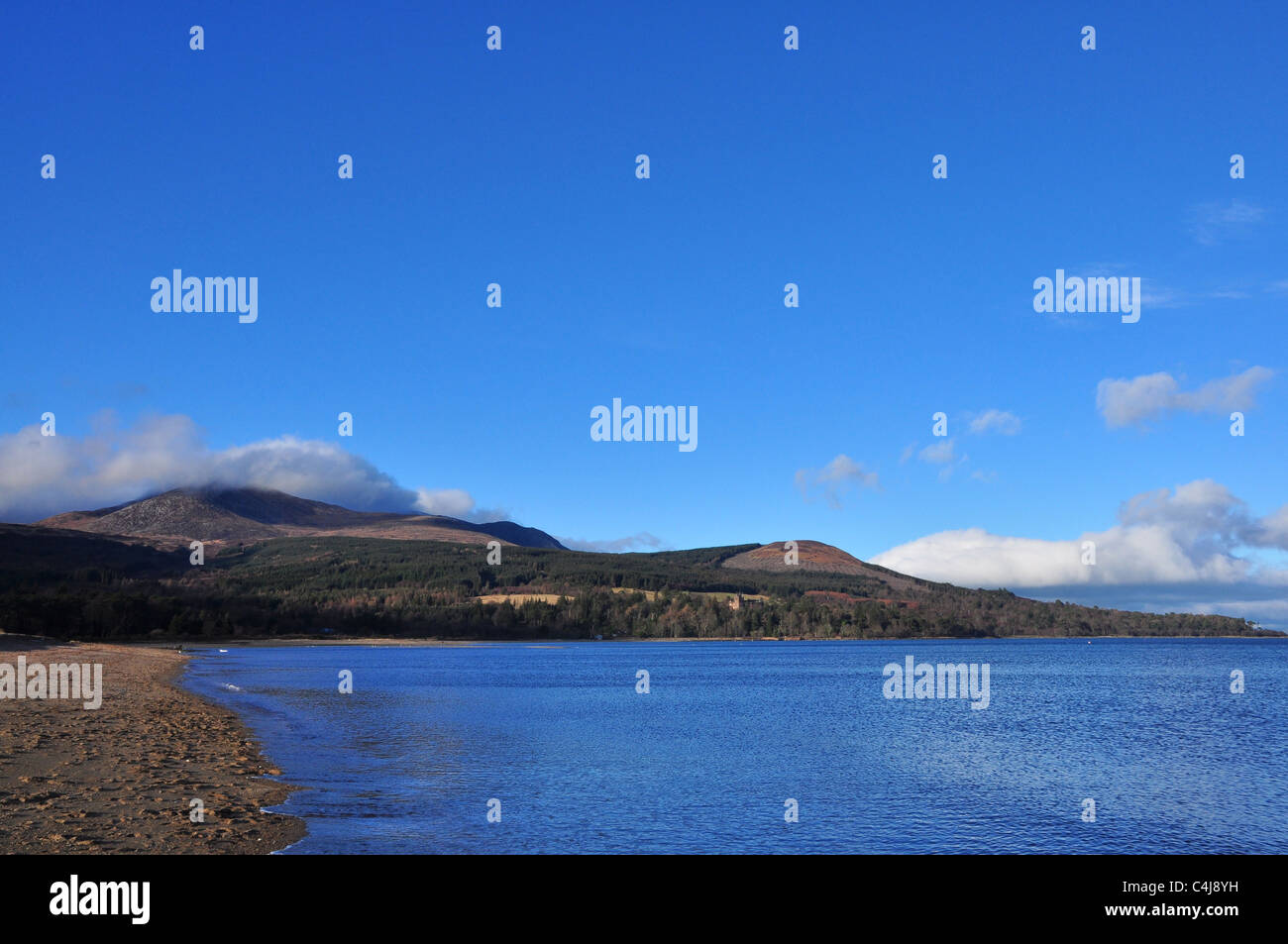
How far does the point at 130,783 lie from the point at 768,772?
931 inches

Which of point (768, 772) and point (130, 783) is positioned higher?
point (130, 783)

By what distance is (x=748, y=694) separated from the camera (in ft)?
290

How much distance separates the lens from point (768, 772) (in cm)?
4056

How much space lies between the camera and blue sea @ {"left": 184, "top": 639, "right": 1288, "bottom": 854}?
28.0m

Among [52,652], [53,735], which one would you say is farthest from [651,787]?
[52,652]

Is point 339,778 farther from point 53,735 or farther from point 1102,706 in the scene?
point 1102,706

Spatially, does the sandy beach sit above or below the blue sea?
above

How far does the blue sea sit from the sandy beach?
5.18ft

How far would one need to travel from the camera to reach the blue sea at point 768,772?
2798 cm

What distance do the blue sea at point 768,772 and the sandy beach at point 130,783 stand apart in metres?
1.58

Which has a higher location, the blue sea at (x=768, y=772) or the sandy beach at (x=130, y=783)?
the sandy beach at (x=130, y=783)

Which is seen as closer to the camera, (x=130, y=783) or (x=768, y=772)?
(x=130, y=783)

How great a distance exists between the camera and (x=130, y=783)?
93.4ft
